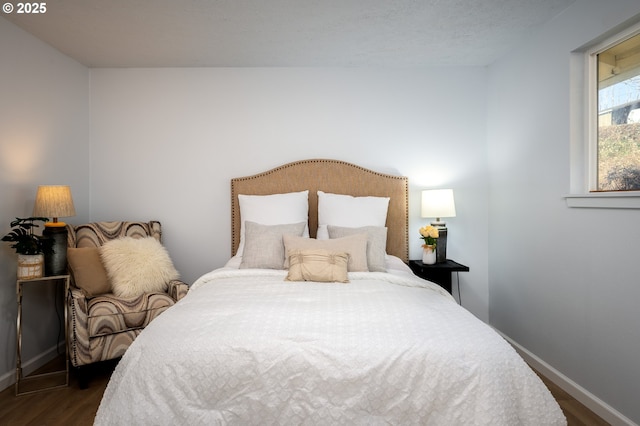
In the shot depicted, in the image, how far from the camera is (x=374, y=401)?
1394 mm

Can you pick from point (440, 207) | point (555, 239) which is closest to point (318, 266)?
point (440, 207)

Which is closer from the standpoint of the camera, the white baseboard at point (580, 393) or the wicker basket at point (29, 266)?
the white baseboard at point (580, 393)

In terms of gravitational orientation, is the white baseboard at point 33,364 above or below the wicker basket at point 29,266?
below

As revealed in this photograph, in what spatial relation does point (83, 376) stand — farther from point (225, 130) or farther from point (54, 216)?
point (225, 130)

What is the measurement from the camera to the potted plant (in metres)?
2.47

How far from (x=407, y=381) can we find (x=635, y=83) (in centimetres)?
217

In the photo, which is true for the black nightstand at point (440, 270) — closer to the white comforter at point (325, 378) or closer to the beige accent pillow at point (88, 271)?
the white comforter at point (325, 378)

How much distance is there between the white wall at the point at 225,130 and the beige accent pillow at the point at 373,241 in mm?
845

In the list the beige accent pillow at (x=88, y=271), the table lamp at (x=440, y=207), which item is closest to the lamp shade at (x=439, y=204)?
the table lamp at (x=440, y=207)

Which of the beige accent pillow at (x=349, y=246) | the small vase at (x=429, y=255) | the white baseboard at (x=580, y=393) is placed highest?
the beige accent pillow at (x=349, y=246)

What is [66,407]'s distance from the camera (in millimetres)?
2279

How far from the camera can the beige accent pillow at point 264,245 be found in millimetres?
2783

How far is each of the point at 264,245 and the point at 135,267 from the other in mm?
995

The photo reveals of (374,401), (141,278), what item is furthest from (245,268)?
(374,401)
